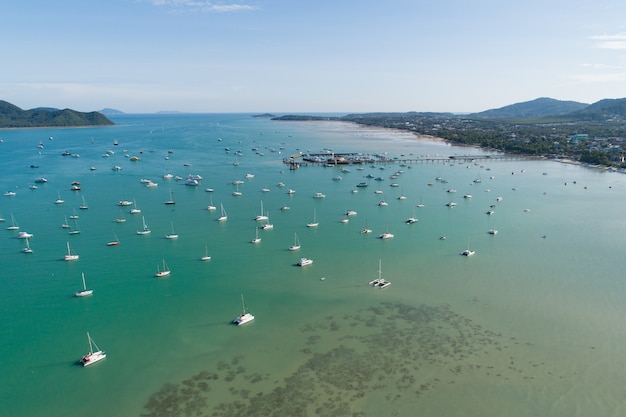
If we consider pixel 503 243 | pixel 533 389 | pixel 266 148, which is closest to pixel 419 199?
pixel 503 243

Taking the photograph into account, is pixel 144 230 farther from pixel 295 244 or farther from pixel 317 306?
pixel 317 306

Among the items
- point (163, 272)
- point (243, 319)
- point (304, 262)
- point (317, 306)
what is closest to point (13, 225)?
point (163, 272)

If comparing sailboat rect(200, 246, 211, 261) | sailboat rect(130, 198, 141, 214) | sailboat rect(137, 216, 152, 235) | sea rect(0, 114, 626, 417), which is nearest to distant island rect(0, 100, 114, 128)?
Answer: sea rect(0, 114, 626, 417)

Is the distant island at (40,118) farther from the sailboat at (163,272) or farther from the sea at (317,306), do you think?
the sailboat at (163,272)

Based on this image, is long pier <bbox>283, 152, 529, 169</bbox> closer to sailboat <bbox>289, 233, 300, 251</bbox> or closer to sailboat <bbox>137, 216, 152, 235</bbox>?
sailboat <bbox>137, 216, 152, 235</bbox>

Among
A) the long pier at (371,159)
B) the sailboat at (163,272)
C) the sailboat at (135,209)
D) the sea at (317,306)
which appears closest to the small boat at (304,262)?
the sea at (317,306)
